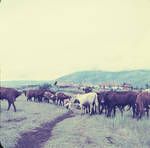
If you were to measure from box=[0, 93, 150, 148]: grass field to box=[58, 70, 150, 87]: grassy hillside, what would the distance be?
21 cm

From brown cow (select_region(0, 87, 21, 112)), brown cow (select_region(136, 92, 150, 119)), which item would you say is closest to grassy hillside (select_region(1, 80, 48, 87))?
brown cow (select_region(0, 87, 21, 112))

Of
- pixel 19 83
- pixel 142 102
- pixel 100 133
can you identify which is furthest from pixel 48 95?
pixel 142 102

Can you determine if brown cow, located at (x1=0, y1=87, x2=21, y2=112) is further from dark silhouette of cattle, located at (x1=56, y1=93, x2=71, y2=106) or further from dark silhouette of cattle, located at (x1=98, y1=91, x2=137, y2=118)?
dark silhouette of cattle, located at (x1=98, y1=91, x2=137, y2=118)

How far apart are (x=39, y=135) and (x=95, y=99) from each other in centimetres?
44

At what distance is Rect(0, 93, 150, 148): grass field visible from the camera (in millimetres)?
2611

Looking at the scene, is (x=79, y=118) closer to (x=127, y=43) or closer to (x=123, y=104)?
(x=123, y=104)

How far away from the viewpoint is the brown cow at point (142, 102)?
2.64 m

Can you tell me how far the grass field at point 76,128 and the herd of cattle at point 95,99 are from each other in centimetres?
4

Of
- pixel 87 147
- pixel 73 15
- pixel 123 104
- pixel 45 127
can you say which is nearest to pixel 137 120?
pixel 123 104

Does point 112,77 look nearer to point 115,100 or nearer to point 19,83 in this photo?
point 115,100

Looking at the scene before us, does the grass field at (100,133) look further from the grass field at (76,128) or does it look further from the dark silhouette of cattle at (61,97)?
the dark silhouette of cattle at (61,97)

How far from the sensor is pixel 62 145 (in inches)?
105

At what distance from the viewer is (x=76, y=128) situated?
2.71 meters

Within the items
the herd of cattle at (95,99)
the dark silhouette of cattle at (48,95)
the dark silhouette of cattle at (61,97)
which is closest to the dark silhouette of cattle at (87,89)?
the herd of cattle at (95,99)
